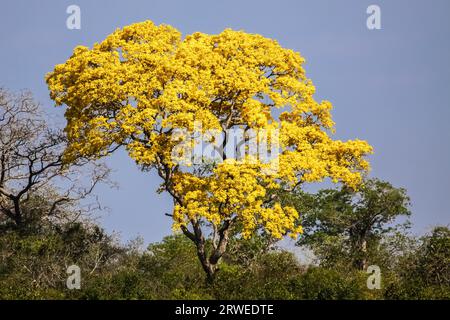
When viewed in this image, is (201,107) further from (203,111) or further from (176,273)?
(176,273)

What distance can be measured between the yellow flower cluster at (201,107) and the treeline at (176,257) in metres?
2.61

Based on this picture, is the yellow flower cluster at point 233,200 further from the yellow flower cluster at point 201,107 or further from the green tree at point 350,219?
the green tree at point 350,219

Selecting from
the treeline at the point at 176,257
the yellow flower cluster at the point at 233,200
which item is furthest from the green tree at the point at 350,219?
the yellow flower cluster at the point at 233,200

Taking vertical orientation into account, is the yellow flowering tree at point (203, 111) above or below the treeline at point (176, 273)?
above

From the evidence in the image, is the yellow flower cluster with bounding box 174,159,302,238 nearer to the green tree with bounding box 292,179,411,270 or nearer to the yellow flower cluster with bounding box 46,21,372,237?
the yellow flower cluster with bounding box 46,21,372,237

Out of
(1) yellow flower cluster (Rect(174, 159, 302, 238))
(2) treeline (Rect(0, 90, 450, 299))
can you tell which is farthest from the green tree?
(1) yellow flower cluster (Rect(174, 159, 302, 238))

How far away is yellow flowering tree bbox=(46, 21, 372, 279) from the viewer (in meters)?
29.8

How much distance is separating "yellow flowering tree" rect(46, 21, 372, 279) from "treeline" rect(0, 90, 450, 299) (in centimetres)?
227

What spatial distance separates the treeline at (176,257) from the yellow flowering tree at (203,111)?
2272 millimetres

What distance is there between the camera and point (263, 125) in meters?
31.2

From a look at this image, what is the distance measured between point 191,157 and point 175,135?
3.33 feet

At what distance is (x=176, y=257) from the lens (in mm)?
40438

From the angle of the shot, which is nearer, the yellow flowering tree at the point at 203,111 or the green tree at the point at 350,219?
the yellow flowering tree at the point at 203,111

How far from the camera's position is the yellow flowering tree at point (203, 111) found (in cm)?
2984
